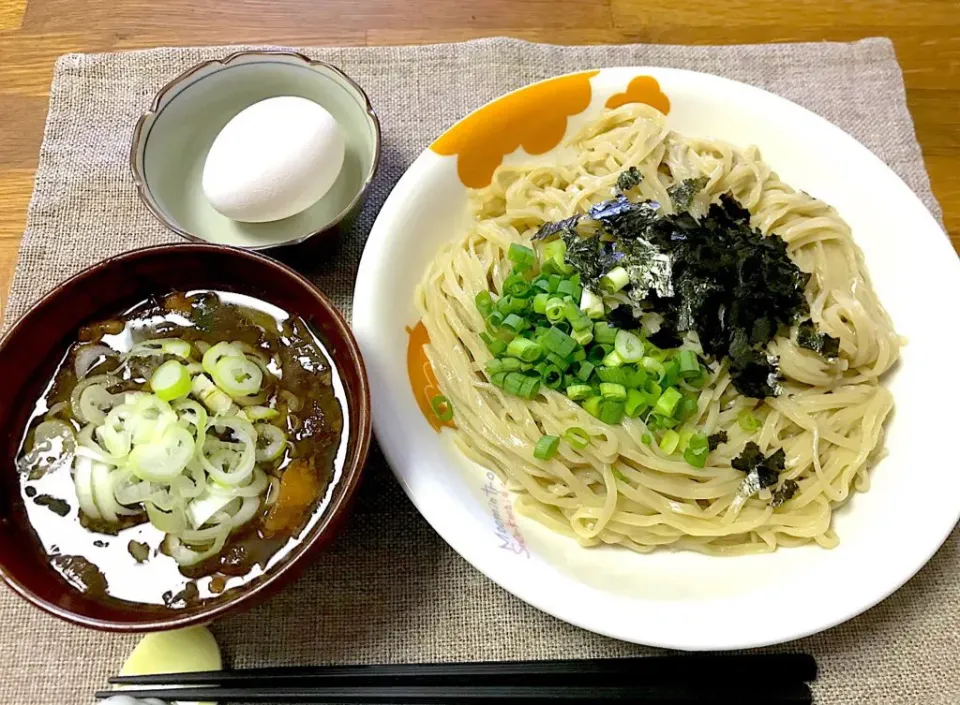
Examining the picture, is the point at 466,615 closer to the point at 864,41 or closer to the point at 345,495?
the point at 345,495

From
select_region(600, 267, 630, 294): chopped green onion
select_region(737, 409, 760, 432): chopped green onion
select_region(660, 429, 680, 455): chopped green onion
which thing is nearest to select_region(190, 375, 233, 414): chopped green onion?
select_region(600, 267, 630, 294): chopped green onion

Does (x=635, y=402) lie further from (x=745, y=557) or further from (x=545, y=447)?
(x=745, y=557)

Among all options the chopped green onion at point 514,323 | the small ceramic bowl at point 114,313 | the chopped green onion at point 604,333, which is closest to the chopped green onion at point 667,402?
the chopped green onion at point 604,333

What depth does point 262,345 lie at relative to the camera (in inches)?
76.4

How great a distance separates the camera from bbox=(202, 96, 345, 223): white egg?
2230 mm

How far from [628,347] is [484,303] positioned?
494 millimetres

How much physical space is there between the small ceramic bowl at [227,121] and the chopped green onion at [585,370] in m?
0.93

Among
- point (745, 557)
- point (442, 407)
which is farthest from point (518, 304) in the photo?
point (745, 557)

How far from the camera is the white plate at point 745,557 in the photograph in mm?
1791

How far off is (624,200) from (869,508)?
119 cm

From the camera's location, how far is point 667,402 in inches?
79.7

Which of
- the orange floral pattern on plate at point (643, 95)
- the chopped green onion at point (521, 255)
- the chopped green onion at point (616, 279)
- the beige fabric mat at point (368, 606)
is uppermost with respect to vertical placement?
the orange floral pattern on plate at point (643, 95)

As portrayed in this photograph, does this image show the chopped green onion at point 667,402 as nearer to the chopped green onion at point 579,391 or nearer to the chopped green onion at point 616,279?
the chopped green onion at point 579,391

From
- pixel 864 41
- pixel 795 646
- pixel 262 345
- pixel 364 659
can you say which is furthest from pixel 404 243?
pixel 864 41
